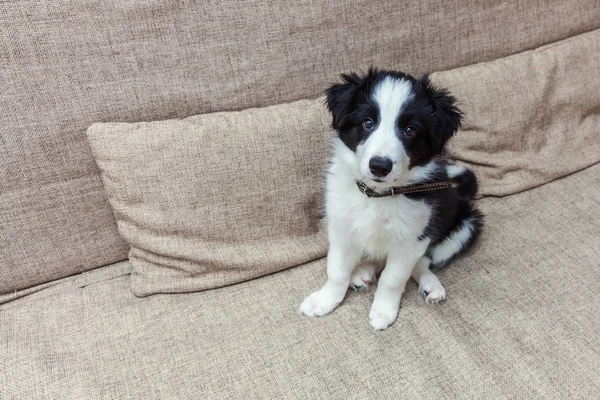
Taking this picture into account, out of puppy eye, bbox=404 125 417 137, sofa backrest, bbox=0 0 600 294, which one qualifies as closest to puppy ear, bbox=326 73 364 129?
puppy eye, bbox=404 125 417 137

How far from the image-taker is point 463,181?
184 centimetres

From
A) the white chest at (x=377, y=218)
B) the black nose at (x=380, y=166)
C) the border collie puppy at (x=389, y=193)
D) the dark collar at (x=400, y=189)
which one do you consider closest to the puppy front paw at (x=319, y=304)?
the border collie puppy at (x=389, y=193)

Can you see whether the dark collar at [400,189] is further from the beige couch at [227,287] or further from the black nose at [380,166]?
the beige couch at [227,287]

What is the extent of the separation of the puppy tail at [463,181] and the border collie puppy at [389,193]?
0.36ft

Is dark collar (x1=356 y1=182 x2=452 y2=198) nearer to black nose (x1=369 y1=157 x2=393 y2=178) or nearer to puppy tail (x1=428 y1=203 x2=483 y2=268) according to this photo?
black nose (x1=369 y1=157 x2=393 y2=178)

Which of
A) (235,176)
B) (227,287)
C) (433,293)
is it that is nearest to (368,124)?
(235,176)

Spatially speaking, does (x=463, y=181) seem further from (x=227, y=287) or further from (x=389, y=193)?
(x=227, y=287)

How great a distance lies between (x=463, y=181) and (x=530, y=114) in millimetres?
493

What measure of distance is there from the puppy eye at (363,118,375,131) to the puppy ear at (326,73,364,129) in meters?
0.07

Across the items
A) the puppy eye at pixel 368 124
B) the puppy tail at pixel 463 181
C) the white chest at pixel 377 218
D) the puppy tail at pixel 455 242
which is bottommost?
the puppy tail at pixel 455 242

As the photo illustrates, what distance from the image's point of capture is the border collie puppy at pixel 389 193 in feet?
4.28

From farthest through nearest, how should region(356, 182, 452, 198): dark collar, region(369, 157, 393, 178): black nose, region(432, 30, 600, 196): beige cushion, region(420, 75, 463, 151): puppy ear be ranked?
1. region(432, 30, 600, 196): beige cushion
2. region(356, 182, 452, 198): dark collar
3. region(420, 75, 463, 151): puppy ear
4. region(369, 157, 393, 178): black nose

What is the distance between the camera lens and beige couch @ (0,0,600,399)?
4.44 feet

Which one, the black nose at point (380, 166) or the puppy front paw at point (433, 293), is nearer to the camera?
the black nose at point (380, 166)
